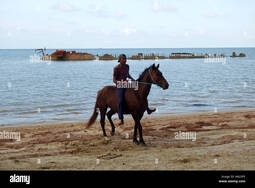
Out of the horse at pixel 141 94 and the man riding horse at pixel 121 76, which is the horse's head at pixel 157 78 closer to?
the horse at pixel 141 94

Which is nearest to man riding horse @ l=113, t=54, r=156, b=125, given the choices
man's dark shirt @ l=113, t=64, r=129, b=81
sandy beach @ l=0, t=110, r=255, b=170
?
man's dark shirt @ l=113, t=64, r=129, b=81

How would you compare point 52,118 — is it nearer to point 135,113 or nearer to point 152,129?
point 152,129

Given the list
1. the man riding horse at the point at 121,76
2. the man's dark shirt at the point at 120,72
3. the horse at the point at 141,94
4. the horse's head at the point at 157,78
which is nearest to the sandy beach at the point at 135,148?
the horse at the point at 141,94

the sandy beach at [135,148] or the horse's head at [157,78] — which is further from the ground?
the horse's head at [157,78]

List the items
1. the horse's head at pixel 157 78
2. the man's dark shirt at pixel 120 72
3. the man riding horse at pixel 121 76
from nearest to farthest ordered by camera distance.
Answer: the horse's head at pixel 157 78
the man riding horse at pixel 121 76
the man's dark shirt at pixel 120 72

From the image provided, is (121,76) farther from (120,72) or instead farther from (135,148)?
(135,148)

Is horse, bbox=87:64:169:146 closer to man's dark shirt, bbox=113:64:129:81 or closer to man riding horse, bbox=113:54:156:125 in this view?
man riding horse, bbox=113:54:156:125

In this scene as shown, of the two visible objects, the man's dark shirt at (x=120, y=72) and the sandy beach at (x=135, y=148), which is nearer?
the sandy beach at (x=135, y=148)

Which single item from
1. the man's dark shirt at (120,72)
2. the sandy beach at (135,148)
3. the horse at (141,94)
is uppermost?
the man's dark shirt at (120,72)

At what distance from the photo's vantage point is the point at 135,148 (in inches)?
376

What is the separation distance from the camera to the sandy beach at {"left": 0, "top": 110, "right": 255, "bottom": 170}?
25.2 feet

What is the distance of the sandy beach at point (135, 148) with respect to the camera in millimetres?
7695
